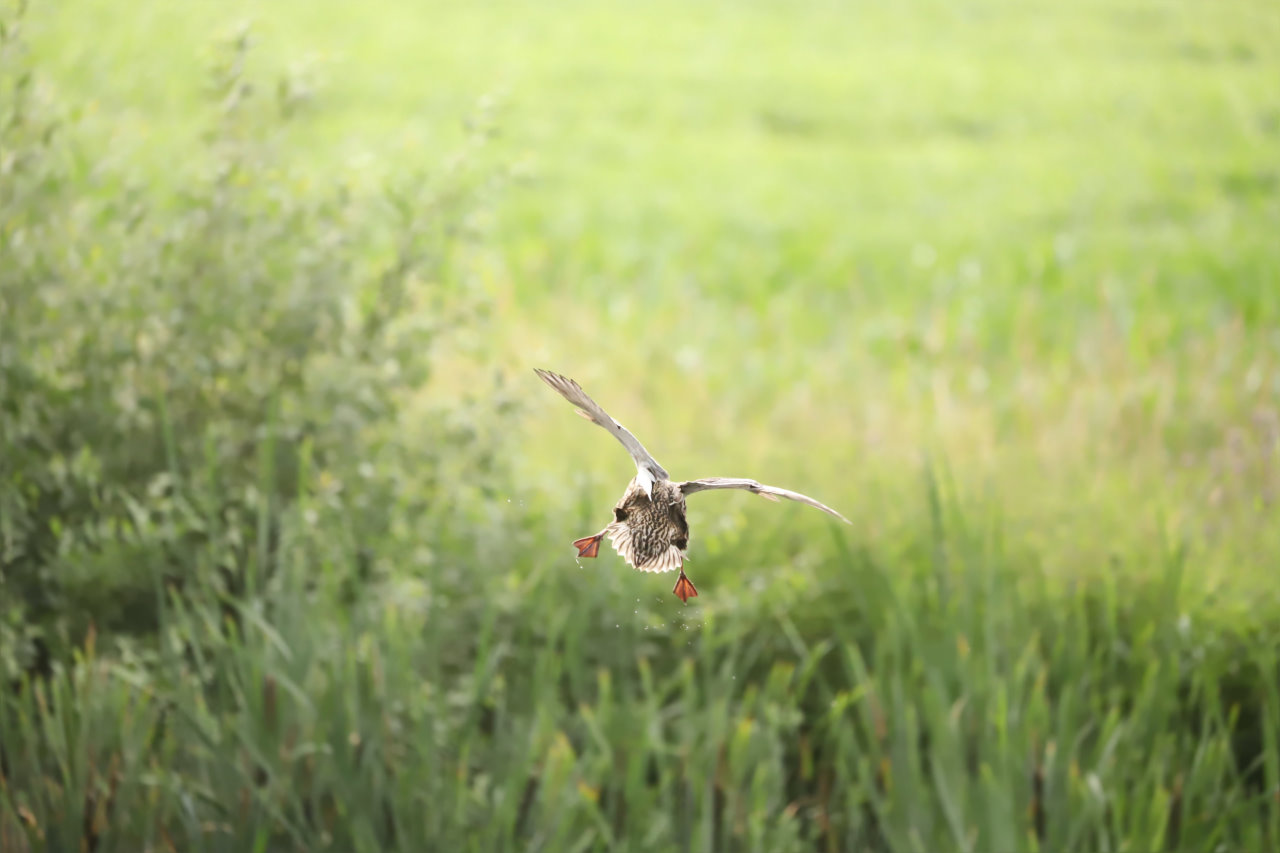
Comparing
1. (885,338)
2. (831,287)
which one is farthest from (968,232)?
(885,338)

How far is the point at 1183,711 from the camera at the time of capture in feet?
10.8

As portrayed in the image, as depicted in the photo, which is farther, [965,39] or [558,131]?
[965,39]

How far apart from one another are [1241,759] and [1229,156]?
8096 millimetres

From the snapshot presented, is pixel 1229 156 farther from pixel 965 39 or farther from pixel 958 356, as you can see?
pixel 958 356

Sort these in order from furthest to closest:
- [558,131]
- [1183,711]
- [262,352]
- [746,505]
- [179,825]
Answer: [558,131] < [746,505] < [1183,711] < [262,352] < [179,825]

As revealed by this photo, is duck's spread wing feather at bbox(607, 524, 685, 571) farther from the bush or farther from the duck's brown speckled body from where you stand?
the bush

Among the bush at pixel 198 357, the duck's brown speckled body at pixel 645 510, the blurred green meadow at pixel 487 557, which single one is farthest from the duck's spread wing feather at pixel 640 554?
the bush at pixel 198 357

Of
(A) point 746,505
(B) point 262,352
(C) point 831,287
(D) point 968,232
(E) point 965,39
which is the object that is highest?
(E) point 965,39

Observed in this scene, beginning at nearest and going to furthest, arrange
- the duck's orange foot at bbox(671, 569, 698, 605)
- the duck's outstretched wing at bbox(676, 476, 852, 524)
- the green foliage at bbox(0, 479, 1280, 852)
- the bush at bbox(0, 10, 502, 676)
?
the duck's outstretched wing at bbox(676, 476, 852, 524)
the duck's orange foot at bbox(671, 569, 698, 605)
the green foliage at bbox(0, 479, 1280, 852)
the bush at bbox(0, 10, 502, 676)

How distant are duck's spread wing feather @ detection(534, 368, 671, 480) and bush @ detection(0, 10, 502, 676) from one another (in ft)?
6.17

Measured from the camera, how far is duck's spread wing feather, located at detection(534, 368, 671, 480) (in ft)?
2.55

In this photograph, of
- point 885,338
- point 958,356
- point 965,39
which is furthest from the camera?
point 965,39

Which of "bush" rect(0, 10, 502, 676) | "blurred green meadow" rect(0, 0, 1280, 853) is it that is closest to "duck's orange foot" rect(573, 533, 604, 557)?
"blurred green meadow" rect(0, 0, 1280, 853)

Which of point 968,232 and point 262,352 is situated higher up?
point 968,232
